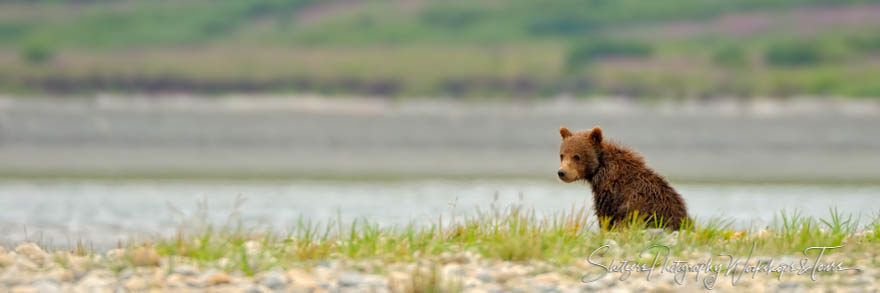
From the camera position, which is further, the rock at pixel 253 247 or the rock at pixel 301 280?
the rock at pixel 253 247

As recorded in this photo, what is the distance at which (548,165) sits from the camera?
29047mm

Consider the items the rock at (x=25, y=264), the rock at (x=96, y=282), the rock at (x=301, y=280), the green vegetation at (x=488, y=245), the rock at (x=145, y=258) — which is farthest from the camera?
the green vegetation at (x=488, y=245)

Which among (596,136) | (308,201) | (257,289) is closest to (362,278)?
(257,289)

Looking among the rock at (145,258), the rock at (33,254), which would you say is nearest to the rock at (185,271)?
the rock at (145,258)

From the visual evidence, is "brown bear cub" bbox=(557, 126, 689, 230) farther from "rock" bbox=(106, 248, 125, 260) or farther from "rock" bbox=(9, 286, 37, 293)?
"rock" bbox=(9, 286, 37, 293)

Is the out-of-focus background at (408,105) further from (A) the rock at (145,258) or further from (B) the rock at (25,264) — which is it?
(A) the rock at (145,258)

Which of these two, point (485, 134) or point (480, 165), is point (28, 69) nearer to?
point (485, 134)

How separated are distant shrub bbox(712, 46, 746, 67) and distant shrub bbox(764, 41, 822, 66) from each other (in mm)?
1139

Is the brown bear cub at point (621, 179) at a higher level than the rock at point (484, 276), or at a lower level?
higher

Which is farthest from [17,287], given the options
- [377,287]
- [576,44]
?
[576,44]

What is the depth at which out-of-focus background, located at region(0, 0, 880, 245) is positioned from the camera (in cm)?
1934

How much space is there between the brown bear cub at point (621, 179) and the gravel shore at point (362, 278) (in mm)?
1093

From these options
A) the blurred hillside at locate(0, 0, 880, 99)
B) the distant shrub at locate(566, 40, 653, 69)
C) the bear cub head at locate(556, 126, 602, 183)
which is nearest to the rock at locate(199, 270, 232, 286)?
the bear cub head at locate(556, 126, 602, 183)

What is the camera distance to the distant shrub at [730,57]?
4766 centimetres
